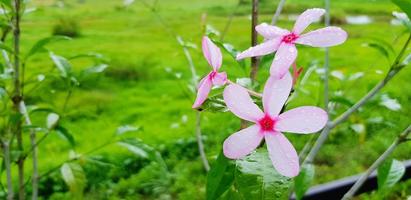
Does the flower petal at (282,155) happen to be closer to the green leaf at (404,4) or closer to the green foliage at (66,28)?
the green leaf at (404,4)

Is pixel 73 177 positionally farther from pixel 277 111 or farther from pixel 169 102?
pixel 169 102

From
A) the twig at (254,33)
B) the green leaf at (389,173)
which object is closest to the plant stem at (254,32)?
the twig at (254,33)

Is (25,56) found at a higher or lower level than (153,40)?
higher

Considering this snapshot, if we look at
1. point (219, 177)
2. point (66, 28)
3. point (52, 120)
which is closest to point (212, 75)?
point (219, 177)

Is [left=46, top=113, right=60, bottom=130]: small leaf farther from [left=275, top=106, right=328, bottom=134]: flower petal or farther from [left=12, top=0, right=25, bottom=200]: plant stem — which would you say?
[left=275, top=106, right=328, bottom=134]: flower petal

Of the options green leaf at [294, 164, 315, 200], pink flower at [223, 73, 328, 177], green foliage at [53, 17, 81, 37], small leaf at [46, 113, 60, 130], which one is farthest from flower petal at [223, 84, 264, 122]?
green foliage at [53, 17, 81, 37]

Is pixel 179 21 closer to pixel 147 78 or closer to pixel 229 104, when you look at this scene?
pixel 147 78

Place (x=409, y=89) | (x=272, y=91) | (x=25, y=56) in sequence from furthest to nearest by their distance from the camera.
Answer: (x=409, y=89)
(x=25, y=56)
(x=272, y=91)

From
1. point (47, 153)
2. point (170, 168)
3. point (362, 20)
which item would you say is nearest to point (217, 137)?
point (170, 168)
